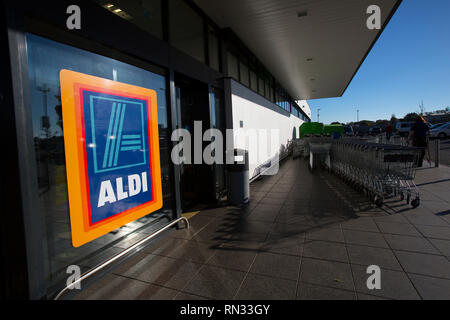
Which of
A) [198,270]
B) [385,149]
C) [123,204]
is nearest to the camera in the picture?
[198,270]

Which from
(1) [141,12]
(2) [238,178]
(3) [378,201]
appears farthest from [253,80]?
(3) [378,201]

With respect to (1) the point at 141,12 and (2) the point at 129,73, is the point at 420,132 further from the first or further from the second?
(2) the point at 129,73

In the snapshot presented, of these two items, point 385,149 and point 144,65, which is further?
point 385,149

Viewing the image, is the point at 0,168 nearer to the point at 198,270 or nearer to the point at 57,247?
the point at 57,247

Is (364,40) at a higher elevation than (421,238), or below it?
higher

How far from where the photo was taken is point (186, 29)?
4625mm

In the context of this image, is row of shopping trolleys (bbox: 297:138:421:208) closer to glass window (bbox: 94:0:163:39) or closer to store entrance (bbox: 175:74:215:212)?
store entrance (bbox: 175:74:215:212)

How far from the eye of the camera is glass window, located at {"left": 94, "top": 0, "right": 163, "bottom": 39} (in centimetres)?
299

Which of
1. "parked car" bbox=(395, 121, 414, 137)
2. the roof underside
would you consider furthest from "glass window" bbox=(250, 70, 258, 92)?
"parked car" bbox=(395, 121, 414, 137)

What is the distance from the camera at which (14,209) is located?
1907mm

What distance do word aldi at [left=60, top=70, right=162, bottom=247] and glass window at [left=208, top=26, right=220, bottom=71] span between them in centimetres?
261

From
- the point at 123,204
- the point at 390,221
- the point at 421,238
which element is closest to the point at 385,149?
the point at 390,221

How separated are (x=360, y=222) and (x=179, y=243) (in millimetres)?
2959

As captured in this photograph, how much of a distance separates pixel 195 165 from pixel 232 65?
10.7 feet
